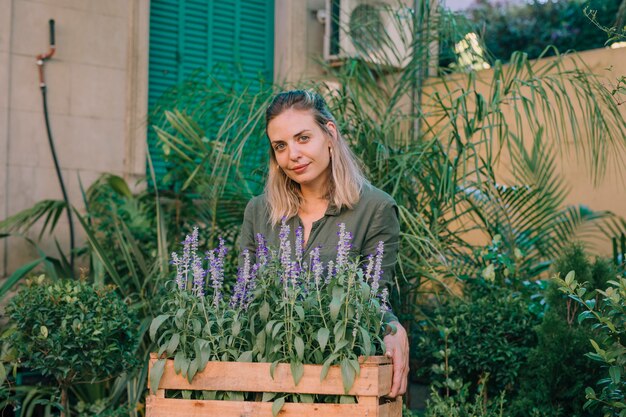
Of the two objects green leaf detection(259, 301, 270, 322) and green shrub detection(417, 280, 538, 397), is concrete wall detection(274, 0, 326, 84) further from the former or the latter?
green leaf detection(259, 301, 270, 322)

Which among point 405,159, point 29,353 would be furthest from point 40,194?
point 405,159

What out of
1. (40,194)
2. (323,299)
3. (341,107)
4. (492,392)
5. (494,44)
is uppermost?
(494,44)

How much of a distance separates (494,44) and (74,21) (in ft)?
21.5

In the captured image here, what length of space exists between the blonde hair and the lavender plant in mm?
482

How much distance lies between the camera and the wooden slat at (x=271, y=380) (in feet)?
7.91

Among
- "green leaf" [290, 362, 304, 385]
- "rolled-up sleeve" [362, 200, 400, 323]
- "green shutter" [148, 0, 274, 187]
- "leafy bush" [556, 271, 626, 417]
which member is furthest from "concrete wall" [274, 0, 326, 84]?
"green leaf" [290, 362, 304, 385]

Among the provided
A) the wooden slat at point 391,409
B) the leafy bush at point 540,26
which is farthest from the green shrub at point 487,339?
the leafy bush at point 540,26

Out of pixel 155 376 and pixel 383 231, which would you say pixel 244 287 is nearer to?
pixel 155 376

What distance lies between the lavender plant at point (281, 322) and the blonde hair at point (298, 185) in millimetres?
482

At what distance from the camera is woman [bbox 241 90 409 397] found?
3078 millimetres

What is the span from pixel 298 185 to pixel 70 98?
3176mm

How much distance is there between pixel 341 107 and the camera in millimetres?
4895

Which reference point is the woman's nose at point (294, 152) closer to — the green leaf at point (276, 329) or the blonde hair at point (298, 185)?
the blonde hair at point (298, 185)

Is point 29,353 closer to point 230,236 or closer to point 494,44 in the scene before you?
point 230,236
